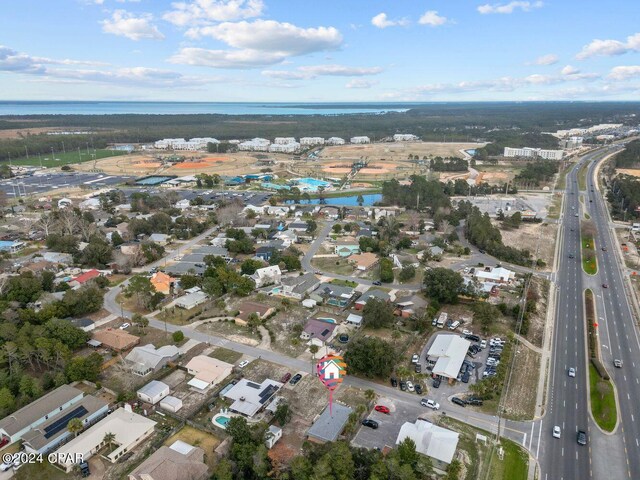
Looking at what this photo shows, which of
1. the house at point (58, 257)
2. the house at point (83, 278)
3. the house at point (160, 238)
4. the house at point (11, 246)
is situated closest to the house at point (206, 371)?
the house at point (83, 278)

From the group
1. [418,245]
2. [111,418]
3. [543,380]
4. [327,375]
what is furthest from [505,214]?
[111,418]

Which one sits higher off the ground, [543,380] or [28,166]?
[28,166]

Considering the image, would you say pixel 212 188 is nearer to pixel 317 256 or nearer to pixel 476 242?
pixel 317 256

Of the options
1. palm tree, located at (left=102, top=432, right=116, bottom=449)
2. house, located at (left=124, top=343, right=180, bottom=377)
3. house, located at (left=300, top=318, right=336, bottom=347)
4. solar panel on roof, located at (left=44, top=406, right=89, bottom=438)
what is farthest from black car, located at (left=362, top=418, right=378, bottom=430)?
solar panel on roof, located at (left=44, top=406, right=89, bottom=438)

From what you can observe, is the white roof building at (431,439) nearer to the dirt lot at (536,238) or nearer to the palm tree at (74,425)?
the palm tree at (74,425)

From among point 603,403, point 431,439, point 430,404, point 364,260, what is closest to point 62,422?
point 431,439

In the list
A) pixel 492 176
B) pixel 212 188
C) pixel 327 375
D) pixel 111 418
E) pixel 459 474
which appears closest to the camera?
pixel 459 474

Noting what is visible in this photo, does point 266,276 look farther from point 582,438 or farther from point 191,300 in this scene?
point 582,438
